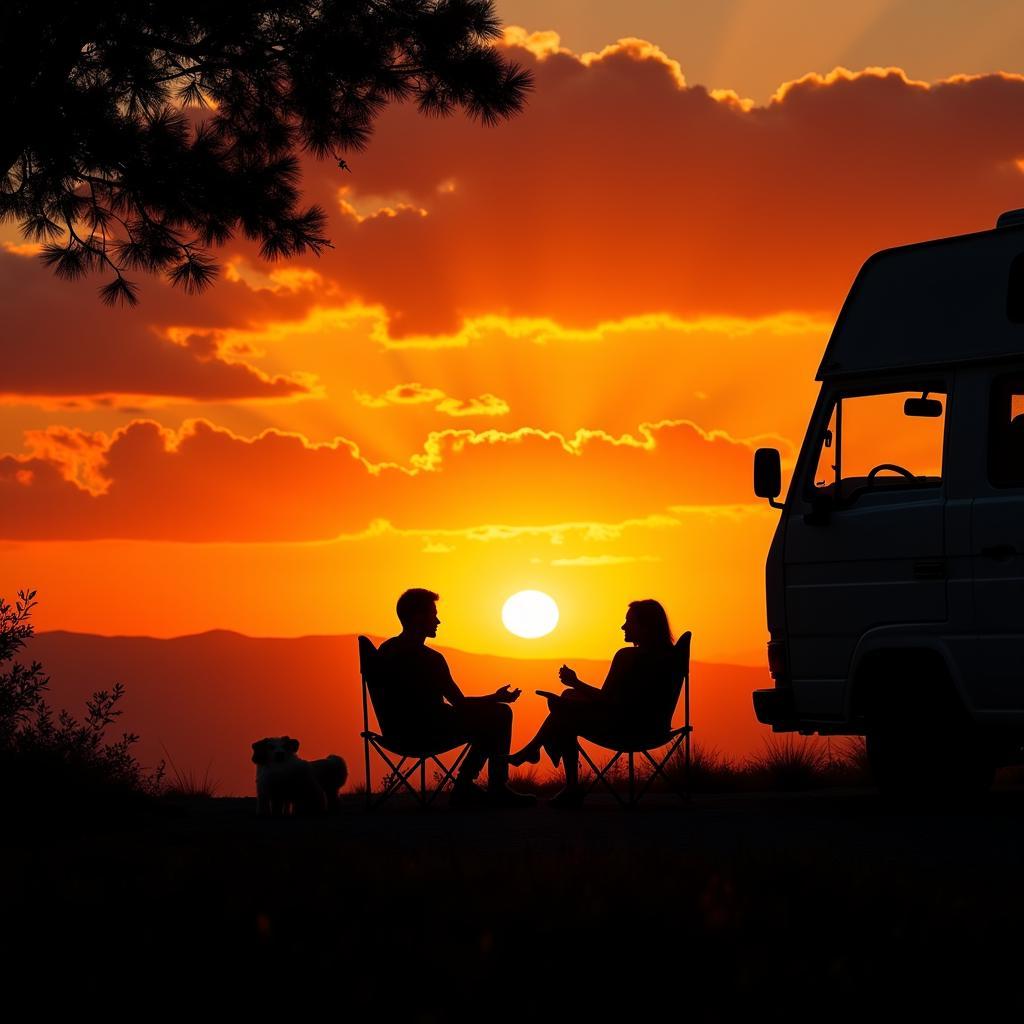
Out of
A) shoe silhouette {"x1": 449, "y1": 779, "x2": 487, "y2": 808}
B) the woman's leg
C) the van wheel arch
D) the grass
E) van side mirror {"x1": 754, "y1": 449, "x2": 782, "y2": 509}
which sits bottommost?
the grass

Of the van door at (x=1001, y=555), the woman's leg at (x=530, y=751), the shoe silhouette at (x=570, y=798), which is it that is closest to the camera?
the van door at (x=1001, y=555)

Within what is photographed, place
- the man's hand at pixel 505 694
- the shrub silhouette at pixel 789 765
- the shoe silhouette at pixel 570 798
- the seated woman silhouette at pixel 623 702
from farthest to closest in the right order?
the shrub silhouette at pixel 789 765 → the shoe silhouette at pixel 570 798 → the man's hand at pixel 505 694 → the seated woman silhouette at pixel 623 702

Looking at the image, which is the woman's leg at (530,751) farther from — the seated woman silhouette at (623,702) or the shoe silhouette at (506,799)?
the shoe silhouette at (506,799)

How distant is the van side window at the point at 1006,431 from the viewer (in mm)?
9828

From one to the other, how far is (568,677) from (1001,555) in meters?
3.17

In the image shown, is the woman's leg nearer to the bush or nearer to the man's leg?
the man's leg

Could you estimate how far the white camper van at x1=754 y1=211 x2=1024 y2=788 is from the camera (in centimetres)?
988

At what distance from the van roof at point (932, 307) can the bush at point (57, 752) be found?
551cm

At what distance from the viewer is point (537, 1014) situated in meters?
4.61

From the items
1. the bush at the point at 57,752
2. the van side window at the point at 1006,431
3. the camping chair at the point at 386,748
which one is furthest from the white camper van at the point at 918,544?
the bush at the point at 57,752

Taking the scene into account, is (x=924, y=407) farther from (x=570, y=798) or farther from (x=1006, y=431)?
(x=570, y=798)

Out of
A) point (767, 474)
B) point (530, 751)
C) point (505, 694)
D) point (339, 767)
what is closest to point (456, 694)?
point (505, 694)

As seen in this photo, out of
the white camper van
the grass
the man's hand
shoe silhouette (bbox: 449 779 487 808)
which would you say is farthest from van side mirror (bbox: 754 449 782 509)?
the grass

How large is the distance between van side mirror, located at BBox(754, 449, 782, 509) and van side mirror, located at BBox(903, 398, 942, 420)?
2.87ft
